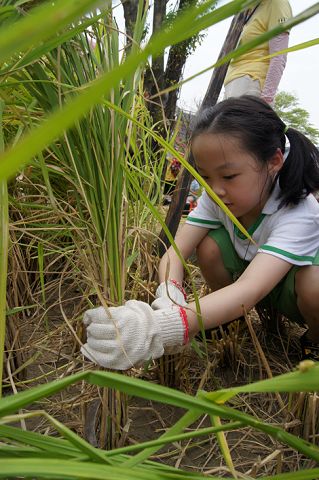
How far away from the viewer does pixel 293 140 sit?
4.22ft

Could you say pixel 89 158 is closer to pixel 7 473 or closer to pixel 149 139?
pixel 7 473

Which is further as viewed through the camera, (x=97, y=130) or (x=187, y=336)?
(x=187, y=336)

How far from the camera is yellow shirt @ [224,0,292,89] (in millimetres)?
2002

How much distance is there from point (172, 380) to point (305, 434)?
0.31 metres

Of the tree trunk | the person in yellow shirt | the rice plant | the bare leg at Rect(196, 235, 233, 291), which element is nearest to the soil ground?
Result: the rice plant

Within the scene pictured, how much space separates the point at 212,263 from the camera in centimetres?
142

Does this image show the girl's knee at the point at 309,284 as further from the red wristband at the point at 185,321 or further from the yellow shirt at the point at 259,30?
the yellow shirt at the point at 259,30

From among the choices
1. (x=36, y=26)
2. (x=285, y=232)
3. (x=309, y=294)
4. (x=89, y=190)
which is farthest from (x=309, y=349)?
(x=36, y=26)

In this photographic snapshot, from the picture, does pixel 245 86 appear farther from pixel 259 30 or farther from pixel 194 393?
pixel 194 393

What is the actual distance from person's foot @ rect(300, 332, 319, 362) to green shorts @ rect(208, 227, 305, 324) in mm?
71

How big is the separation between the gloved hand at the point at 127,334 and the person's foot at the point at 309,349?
0.50 m

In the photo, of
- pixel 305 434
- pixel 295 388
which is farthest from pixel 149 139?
pixel 295 388

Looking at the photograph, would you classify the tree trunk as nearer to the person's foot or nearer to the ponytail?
the ponytail

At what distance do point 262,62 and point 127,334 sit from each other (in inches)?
65.8
